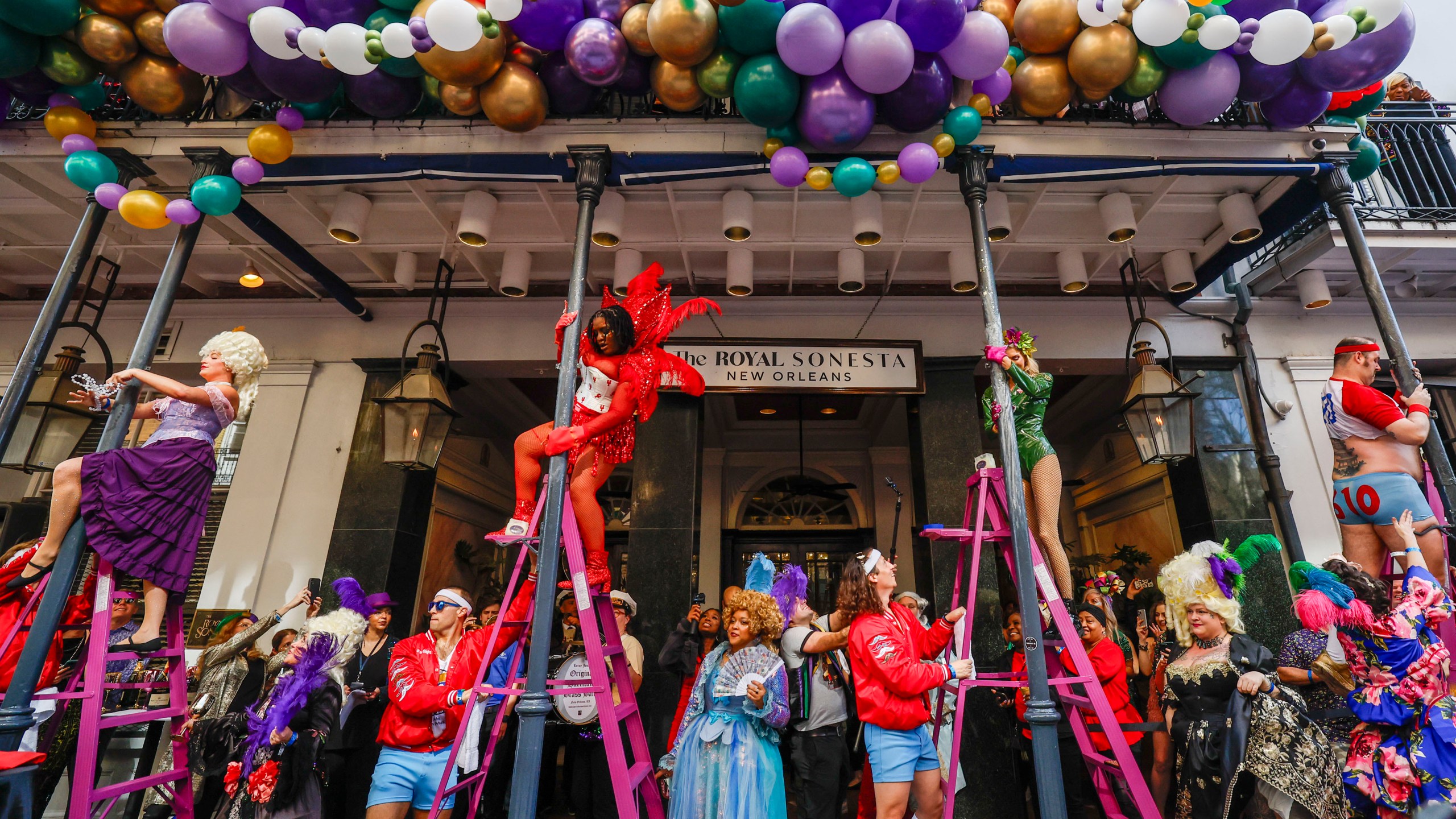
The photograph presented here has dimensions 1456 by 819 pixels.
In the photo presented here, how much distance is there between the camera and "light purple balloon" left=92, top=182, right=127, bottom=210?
4234 millimetres

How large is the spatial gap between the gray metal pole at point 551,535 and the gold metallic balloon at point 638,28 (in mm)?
609

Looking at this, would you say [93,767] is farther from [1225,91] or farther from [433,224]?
Answer: [1225,91]

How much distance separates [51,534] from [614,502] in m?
8.43

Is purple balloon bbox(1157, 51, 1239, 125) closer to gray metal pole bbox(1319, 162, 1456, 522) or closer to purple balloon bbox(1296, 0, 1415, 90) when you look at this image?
purple balloon bbox(1296, 0, 1415, 90)

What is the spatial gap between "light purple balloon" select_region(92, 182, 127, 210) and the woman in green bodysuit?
18.7 ft

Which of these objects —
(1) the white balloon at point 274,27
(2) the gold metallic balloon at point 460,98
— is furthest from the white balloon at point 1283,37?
(1) the white balloon at point 274,27

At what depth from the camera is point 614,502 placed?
11742mm

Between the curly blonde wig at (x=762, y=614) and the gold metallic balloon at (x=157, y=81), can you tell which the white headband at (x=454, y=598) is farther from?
the gold metallic balloon at (x=157, y=81)

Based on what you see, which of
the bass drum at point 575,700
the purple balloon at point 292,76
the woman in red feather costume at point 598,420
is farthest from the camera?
the bass drum at point 575,700

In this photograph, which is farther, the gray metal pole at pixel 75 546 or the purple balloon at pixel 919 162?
the purple balloon at pixel 919 162

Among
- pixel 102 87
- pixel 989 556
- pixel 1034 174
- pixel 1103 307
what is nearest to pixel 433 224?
pixel 102 87

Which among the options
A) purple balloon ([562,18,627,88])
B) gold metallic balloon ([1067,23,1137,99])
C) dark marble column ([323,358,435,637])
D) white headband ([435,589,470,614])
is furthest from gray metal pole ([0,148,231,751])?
gold metallic balloon ([1067,23,1137,99])

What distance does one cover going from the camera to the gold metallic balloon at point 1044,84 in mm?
4102

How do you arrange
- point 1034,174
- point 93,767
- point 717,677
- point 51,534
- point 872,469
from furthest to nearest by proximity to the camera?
1. point 872,469
2. point 1034,174
3. point 717,677
4. point 51,534
5. point 93,767
